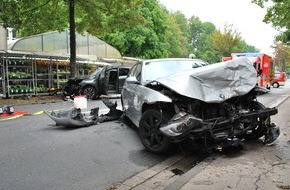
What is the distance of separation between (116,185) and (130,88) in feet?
10.9

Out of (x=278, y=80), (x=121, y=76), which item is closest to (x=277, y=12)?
(x=121, y=76)

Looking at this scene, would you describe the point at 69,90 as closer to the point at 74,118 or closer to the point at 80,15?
the point at 80,15

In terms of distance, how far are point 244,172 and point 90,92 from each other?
12.8 metres

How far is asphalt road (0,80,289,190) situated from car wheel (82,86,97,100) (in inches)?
320

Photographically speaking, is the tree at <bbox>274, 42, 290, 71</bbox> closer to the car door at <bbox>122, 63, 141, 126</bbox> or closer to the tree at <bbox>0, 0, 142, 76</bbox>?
the tree at <bbox>0, 0, 142, 76</bbox>

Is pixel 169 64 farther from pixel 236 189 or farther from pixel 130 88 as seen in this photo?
pixel 236 189

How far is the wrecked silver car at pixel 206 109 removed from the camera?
493 centimetres

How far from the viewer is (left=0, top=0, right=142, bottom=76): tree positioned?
17031mm

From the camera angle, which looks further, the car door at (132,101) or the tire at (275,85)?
the tire at (275,85)

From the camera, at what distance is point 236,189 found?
3893 millimetres

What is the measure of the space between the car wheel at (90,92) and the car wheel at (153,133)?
36.4ft

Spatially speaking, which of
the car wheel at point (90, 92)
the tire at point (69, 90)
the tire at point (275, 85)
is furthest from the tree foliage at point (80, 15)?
the tire at point (275, 85)

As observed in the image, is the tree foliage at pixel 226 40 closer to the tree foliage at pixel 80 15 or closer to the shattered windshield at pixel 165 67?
the tree foliage at pixel 80 15

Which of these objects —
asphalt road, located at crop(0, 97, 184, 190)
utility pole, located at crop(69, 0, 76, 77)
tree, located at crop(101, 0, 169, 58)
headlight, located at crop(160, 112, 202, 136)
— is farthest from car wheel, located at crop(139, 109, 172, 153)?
tree, located at crop(101, 0, 169, 58)
